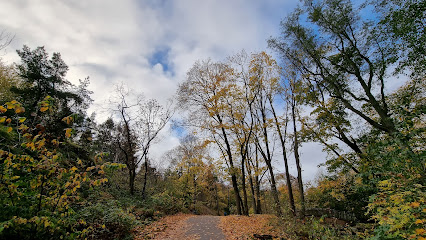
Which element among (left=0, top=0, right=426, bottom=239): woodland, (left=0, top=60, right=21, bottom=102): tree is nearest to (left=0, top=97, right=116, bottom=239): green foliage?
(left=0, top=0, right=426, bottom=239): woodland

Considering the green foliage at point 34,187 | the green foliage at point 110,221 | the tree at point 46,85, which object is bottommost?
the green foliage at point 110,221

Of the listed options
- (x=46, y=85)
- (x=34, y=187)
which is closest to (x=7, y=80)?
(x=46, y=85)

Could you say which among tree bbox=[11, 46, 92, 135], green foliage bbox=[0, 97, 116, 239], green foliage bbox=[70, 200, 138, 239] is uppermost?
tree bbox=[11, 46, 92, 135]

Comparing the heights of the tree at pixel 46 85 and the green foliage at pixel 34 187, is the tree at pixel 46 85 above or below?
above

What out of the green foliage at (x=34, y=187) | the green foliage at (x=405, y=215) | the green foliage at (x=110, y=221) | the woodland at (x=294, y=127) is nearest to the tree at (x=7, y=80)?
the woodland at (x=294, y=127)

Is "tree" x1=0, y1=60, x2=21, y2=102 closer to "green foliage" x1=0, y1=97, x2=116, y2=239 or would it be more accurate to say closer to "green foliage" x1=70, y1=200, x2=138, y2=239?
"green foliage" x1=70, y1=200, x2=138, y2=239

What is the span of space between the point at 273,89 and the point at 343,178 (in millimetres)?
8501

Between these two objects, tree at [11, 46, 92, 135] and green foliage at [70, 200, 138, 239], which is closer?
green foliage at [70, 200, 138, 239]

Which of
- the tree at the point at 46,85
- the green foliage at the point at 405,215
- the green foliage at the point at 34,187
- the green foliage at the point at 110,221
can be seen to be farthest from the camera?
the tree at the point at 46,85

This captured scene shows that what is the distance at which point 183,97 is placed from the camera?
591 inches

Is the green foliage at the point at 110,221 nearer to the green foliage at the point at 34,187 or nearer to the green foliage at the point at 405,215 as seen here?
the green foliage at the point at 34,187

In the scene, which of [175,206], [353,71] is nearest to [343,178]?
[353,71]

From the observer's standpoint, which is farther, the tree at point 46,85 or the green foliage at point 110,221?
the tree at point 46,85

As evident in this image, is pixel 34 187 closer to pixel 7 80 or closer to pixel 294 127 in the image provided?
pixel 294 127
